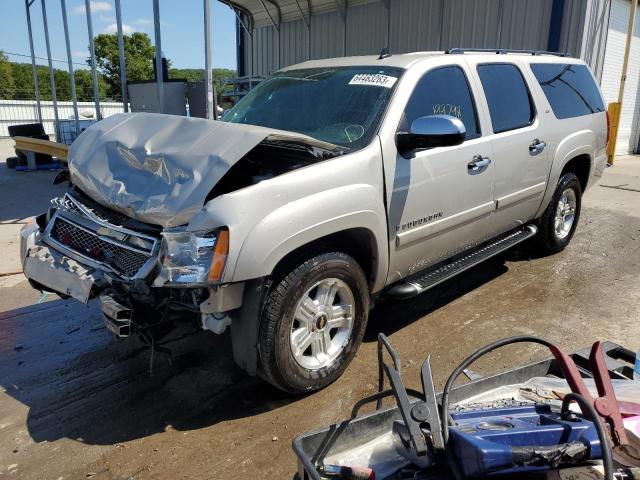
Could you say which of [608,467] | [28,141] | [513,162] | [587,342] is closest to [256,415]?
[608,467]

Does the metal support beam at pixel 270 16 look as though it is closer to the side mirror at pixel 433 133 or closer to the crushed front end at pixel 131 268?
the side mirror at pixel 433 133

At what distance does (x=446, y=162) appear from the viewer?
3.69m

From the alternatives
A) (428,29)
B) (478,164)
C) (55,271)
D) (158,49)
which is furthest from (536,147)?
(428,29)

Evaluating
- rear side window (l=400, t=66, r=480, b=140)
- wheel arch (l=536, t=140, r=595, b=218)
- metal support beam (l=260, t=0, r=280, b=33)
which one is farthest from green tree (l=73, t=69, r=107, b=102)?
rear side window (l=400, t=66, r=480, b=140)

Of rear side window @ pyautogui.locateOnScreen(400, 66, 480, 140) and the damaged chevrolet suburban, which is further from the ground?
rear side window @ pyautogui.locateOnScreen(400, 66, 480, 140)

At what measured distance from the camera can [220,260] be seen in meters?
2.52

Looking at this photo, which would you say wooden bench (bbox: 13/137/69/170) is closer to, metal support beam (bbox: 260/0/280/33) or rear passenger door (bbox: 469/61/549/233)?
rear passenger door (bbox: 469/61/549/233)

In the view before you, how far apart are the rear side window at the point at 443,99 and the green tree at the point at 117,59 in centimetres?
5738

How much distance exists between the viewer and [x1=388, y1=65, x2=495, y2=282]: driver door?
344cm

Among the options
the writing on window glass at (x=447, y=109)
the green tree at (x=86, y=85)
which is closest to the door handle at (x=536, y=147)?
the writing on window glass at (x=447, y=109)

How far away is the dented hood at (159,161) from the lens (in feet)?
9.04

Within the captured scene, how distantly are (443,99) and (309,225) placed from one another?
175 cm

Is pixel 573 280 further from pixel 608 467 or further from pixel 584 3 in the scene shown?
pixel 584 3

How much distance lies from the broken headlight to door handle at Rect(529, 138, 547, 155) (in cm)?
321
